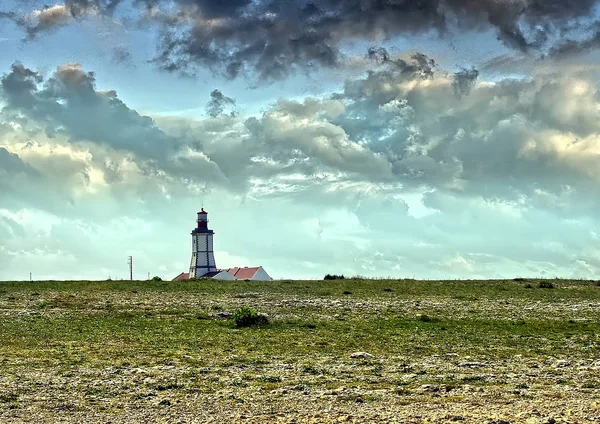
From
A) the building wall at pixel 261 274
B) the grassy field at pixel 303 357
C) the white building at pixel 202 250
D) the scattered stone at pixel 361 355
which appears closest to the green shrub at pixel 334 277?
the grassy field at pixel 303 357

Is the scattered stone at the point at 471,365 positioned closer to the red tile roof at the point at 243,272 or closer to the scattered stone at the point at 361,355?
the scattered stone at the point at 361,355

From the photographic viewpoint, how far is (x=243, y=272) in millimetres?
122938

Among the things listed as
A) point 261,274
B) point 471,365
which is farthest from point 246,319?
point 261,274

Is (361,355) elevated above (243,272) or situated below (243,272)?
below

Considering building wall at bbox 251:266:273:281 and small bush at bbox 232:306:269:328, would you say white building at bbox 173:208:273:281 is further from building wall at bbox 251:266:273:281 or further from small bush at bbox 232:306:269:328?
small bush at bbox 232:306:269:328

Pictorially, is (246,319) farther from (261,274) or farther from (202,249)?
(202,249)

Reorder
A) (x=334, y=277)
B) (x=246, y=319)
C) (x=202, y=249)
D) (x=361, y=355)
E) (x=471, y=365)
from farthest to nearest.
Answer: (x=202, y=249), (x=334, y=277), (x=246, y=319), (x=361, y=355), (x=471, y=365)

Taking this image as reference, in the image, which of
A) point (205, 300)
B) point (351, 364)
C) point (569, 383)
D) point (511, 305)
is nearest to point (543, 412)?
point (569, 383)

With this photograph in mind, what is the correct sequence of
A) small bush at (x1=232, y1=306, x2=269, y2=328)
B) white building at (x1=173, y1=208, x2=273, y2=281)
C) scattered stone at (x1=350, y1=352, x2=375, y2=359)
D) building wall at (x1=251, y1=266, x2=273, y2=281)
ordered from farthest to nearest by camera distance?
white building at (x1=173, y1=208, x2=273, y2=281) → building wall at (x1=251, y1=266, x2=273, y2=281) → small bush at (x1=232, y1=306, x2=269, y2=328) → scattered stone at (x1=350, y1=352, x2=375, y2=359)

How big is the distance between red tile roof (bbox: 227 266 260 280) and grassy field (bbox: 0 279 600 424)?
7111 centimetres

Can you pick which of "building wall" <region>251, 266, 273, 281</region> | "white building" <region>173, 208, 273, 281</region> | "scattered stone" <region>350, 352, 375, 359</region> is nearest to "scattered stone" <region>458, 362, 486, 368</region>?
"scattered stone" <region>350, 352, 375, 359</region>

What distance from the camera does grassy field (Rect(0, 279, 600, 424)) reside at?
16.2 m

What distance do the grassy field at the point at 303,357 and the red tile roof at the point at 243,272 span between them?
71.1 meters

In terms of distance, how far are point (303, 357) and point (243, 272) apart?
3913 inches
